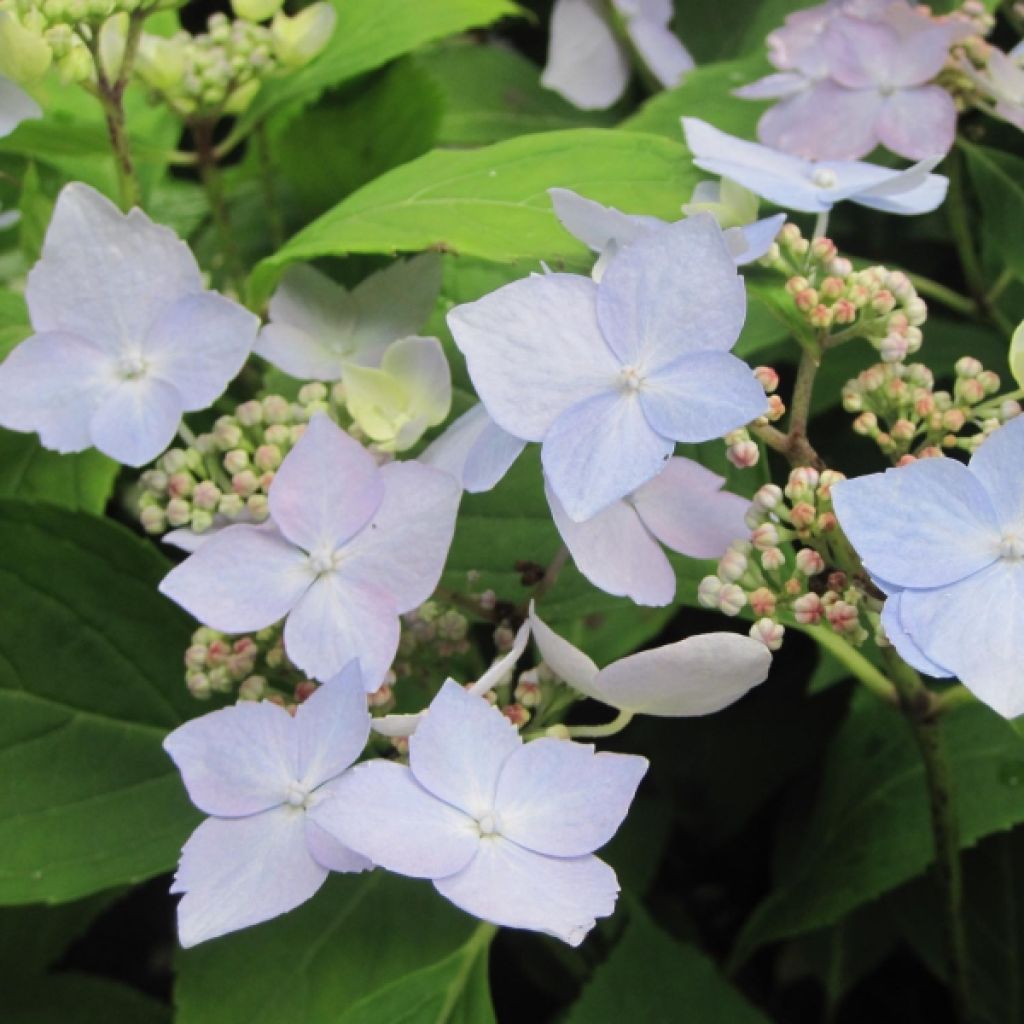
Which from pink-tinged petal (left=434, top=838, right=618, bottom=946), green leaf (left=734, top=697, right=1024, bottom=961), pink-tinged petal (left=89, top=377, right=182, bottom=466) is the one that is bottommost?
green leaf (left=734, top=697, right=1024, bottom=961)

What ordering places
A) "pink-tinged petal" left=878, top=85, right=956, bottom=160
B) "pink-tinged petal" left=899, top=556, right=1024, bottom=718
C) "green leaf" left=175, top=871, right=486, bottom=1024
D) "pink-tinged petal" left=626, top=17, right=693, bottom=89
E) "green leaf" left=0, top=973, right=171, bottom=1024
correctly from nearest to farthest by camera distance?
"pink-tinged petal" left=899, top=556, right=1024, bottom=718 → "green leaf" left=175, top=871, right=486, bottom=1024 → "pink-tinged petal" left=878, top=85, right=956, bottom=160 → "green leaf" left=0, top=973, right=171, bottom=1024 → "pink-tinged petal" left=626, top=17, right=693, bottom=89

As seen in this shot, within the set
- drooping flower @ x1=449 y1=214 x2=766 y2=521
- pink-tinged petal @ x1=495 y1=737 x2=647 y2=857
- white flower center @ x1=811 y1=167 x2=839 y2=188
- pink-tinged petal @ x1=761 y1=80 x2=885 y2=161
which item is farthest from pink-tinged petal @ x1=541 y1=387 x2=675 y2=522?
pink-tinged petal @ x1=761 y1=80 x2=885 y2=161

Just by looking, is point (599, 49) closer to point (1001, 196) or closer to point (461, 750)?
point (1001, 196)

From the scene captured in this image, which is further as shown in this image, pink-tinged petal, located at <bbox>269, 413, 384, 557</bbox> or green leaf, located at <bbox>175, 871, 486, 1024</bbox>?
green leaf, located at <bbox>175, 871, 486, 1024</bbox>

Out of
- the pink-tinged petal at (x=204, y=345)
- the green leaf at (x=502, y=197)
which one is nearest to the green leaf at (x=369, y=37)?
the green leaf at (x=502, y=197)

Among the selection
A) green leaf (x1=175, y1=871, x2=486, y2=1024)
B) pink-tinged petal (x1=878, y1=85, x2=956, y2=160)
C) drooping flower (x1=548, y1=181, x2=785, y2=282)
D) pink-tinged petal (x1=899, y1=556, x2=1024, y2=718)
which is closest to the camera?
pink-tinged petal (x1=899, y1=556, x2=1024, y2=718)

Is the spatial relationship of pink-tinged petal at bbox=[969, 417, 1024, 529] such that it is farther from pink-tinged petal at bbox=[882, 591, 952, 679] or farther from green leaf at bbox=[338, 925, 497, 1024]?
green leaf at bbox=[338, 925, 497, 1024]

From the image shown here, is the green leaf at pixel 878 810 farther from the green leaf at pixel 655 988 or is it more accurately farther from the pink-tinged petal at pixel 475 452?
the pink-tinged petal at pixel 475 452

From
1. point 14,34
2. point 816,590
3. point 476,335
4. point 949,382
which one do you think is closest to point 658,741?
point 949,382
